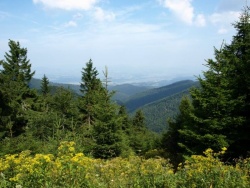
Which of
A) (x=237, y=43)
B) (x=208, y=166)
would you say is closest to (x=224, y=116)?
(x=237, y=43)

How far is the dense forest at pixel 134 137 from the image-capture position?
266 inches

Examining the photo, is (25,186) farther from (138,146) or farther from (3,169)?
(138,146)

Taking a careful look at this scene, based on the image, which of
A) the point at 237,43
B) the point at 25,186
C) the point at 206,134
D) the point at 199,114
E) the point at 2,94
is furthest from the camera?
the point at 2,94

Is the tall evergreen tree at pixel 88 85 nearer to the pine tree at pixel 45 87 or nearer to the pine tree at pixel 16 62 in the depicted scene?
the pine tree at pixel 16 62

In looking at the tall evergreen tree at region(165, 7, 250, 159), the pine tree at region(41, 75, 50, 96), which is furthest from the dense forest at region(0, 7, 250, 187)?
the pine tree at region(41, 75, 50, 96)

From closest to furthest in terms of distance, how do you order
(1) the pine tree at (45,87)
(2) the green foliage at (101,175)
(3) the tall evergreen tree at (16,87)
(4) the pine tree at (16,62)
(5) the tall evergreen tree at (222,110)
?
(2) the green foliage at (101,175) < (5) the tall evergreen tree at (222,110) < (3) the tall evergreen tree at (16,87) < (4) the pine tree at (16,62) < (1) the pine tree at (45,87)

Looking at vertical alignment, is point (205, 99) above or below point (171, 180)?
above

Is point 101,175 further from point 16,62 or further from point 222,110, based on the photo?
point 16,62

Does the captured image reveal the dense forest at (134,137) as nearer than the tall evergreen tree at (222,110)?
Yes

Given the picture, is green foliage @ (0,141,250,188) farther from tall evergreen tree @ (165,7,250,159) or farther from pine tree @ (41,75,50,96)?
pine tree @ (41,75,50,96)

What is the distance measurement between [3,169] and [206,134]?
13.0 metres

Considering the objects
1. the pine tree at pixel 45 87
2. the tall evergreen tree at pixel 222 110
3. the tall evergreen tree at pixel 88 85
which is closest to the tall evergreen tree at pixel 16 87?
the tall evergreen tree at pixel 88 85

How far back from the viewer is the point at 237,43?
2042 centimetres

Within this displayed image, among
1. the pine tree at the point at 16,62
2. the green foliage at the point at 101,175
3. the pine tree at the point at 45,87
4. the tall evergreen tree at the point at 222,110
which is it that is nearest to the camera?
the green foliage at the point at 101,175
